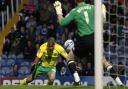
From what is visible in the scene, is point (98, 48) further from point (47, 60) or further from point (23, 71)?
point (23, 71)

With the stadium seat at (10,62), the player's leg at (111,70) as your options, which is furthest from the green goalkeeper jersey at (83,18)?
the stadium seat at (10,62)

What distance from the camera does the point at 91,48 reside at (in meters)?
9.50

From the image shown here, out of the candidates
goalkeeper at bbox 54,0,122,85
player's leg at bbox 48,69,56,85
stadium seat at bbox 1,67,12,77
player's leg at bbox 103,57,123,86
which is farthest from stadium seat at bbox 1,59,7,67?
goalkeeper at bbox 54,0,122,85

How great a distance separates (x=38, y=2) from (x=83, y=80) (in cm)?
472

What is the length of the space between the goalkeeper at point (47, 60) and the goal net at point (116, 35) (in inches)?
47.2

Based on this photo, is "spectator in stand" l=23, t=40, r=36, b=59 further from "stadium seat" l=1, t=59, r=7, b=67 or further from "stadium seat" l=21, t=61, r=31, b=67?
"stadium seat" l=1, t=59, r=7, b=67

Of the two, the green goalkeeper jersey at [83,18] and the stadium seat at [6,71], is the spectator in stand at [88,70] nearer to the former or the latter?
the stadium seat at [6,71]

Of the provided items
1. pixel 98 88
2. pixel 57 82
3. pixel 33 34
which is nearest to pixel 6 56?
pixel 33 34

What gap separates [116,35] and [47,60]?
87.0 inches

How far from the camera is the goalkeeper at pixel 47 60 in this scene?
1291 cm

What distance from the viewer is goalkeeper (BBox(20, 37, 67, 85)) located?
1291cm

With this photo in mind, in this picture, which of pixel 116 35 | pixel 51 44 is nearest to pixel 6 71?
pixel 51 44

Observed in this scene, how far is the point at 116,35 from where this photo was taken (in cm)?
1177

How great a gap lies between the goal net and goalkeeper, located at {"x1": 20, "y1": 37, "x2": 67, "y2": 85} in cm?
120
